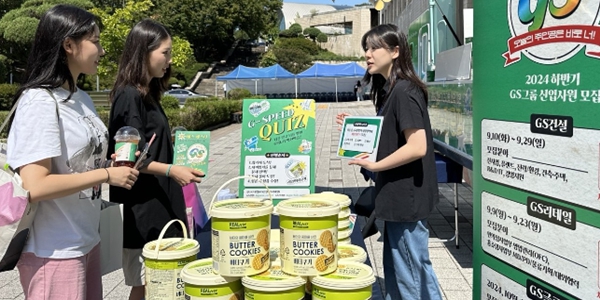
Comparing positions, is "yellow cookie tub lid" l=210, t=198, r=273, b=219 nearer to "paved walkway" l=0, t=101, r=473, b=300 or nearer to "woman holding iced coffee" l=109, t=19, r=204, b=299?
"woman holding iced coffee" l=109, t=19, r=204, b=299

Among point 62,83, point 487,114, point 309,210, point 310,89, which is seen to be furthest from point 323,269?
point 310,89

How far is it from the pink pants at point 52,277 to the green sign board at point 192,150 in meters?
0.96

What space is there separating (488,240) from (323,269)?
0.59 meters

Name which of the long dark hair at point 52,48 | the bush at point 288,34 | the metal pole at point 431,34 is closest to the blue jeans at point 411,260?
the long dark hair at point 52,48

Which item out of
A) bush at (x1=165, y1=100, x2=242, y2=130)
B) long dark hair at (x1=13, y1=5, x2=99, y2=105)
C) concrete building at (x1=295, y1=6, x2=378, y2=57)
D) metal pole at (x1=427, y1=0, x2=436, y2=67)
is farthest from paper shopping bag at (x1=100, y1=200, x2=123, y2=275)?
concrete building at (x1=295, y1=6, x2=378, y2=57)

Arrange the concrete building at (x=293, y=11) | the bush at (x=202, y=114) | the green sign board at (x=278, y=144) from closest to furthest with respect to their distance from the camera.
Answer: the green sign board at (x=278, y=144)
the bush at (x=202, y=114)
the concrete building at (x=293, y=11)

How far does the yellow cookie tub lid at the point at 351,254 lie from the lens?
2.06 m

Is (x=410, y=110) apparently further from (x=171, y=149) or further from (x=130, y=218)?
(x=130, y=218)

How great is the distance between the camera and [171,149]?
102 inches

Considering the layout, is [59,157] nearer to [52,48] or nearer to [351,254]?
[52,48]

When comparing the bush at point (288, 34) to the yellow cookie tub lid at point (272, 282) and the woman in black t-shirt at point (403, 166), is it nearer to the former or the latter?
the woman in black t-shirt at point (403, 166)

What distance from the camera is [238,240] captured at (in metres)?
1.75

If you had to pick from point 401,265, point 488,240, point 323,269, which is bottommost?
point 401,265

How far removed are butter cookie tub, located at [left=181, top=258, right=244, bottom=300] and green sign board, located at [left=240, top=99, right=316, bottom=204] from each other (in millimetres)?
2087
